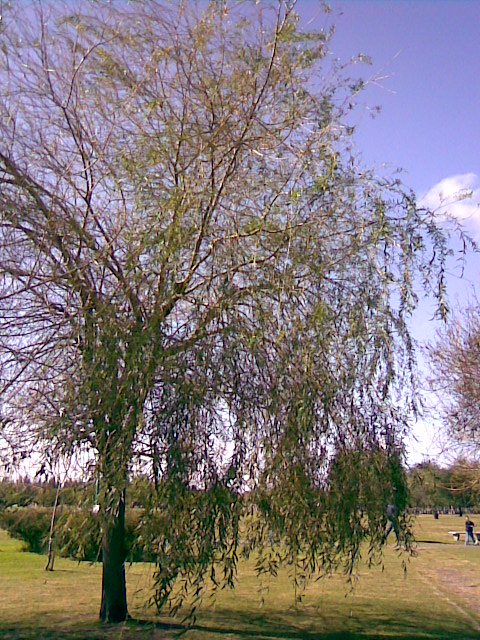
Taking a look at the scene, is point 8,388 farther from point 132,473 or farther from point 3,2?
point 3,2

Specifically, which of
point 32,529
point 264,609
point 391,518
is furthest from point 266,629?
point 32,529

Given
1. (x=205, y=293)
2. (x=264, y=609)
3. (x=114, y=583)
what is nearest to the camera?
(x=205, y=293)

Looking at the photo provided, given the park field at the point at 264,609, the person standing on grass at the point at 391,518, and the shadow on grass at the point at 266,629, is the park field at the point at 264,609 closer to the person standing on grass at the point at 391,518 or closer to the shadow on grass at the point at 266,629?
the shadow on grass at the point at 266,629

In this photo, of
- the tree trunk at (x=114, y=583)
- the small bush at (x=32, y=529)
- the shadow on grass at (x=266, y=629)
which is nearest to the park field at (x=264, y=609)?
the shadow on grass at (x=266, y=629)

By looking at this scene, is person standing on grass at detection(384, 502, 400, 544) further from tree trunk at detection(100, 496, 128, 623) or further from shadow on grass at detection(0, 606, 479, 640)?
tree trunk at detection(100, 496, 128, 623)

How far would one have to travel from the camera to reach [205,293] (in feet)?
27.2

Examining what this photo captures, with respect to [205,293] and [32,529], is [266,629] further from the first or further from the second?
[32,529]

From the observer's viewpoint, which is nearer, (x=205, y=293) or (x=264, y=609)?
(x=205, y=293)

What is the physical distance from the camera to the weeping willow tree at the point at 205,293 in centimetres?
725

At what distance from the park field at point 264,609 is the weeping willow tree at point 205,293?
4.16 feet

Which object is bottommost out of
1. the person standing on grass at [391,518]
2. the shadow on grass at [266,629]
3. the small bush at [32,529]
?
the shadow on grass at [266,629]

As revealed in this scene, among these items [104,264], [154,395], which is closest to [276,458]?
[154,395]

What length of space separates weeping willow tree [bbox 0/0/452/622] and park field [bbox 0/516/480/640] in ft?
4.16

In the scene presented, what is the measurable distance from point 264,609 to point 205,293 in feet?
28.3
